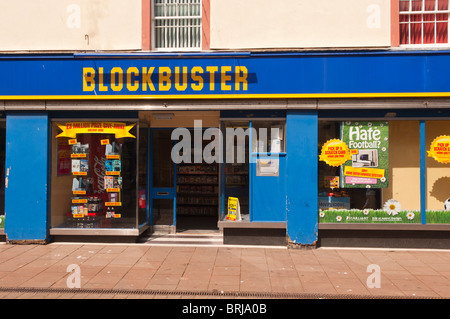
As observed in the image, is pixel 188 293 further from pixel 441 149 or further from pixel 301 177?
pixel 441 149

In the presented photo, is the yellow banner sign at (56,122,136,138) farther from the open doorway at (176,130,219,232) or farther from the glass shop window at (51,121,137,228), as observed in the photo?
the open doorway at (176,130,219,232)

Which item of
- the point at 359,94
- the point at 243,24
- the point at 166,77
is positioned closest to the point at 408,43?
the point at 359,94

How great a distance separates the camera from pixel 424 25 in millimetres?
8672

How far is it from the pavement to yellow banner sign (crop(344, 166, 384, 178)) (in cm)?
160

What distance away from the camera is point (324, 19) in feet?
27.5

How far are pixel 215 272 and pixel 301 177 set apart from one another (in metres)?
2.89

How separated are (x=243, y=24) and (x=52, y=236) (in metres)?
6.35

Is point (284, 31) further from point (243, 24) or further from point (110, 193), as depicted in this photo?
point (110, 193)

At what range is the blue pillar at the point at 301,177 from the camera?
8398mm

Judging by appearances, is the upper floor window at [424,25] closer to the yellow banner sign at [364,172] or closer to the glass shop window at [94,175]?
the yellow banner sign at [364,172]

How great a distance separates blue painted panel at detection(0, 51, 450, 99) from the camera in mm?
8172

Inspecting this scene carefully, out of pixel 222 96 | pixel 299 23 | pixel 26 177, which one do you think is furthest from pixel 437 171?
pixel 26 177

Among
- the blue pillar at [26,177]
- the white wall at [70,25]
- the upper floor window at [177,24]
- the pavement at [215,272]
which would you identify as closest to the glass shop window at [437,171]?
the pavement at [215,272]

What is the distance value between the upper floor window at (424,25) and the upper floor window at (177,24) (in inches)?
179
